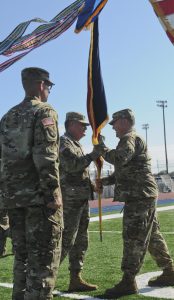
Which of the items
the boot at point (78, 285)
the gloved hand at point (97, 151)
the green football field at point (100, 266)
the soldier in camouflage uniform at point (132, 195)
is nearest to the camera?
the soldier in camouflage uniform at point (132, 195)

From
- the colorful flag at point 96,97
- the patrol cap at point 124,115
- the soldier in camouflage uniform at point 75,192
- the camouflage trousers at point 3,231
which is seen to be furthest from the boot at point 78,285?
the camouflage trousers at point 3,231

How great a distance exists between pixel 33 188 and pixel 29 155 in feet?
0.89

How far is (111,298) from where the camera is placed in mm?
5211

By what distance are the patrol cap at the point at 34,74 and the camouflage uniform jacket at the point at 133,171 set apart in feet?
4.82

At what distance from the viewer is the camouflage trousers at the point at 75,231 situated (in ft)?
18.2

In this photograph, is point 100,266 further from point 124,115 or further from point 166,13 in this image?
point 166,13

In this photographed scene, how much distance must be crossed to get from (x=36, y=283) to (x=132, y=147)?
2.11 m

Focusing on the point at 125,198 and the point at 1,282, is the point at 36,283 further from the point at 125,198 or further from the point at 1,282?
the point at 1,282

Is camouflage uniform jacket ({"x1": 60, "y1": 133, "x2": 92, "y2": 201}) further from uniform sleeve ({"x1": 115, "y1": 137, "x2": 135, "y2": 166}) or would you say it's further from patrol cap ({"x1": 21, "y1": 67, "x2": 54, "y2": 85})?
patrol cap ({"x1": 21, "y1": 67, "x2": 54, "y2": 85})

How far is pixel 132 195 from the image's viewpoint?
544 centimetres

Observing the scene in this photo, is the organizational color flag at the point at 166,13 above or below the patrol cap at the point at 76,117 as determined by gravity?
above

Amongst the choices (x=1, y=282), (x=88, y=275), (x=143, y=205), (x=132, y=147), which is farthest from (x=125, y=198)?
(x=1, y=282)

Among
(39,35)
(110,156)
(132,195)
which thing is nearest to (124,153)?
(110,156)

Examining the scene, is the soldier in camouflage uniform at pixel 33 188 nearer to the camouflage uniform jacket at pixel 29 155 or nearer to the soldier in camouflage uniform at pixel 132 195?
the camouflage uniform jacket at pixel 29 155
